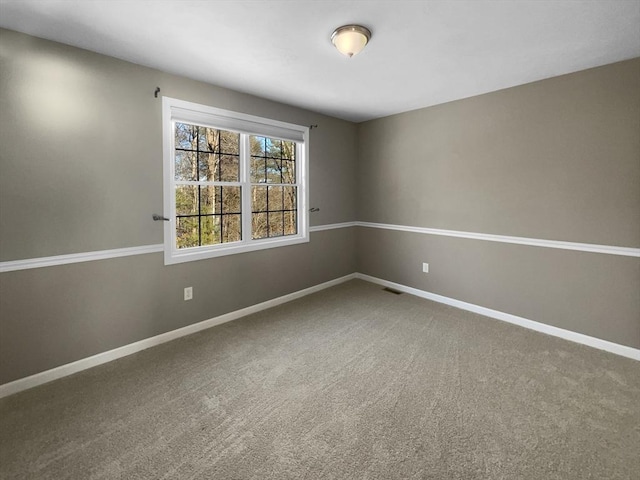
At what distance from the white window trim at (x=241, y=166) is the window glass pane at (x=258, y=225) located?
0.09 m

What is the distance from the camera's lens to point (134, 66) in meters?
2.54

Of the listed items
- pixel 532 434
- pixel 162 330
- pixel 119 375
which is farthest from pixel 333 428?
pixel 162 330

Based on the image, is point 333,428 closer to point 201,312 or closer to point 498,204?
point 201,312

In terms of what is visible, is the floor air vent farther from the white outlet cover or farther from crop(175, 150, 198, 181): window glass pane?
crop(175, 150, 198, 181): window glass pane

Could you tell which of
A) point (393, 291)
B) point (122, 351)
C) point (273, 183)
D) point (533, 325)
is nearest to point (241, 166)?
point (273, 183)

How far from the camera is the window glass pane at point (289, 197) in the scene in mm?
3932

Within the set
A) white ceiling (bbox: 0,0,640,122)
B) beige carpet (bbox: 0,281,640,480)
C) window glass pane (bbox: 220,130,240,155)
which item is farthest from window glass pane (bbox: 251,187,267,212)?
beige carpet (bbox: 0,281,640,480)

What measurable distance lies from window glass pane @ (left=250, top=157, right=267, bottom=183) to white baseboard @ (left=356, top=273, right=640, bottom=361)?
232cm

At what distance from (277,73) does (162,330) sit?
2540mm

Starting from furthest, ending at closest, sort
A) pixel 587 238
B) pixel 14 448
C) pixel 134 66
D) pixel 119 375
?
pixel 587 238
pixel 134 66
pixel 119 375
pixel 14 448

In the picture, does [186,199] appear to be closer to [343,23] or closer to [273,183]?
[273,183]

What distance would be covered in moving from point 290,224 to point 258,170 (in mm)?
817

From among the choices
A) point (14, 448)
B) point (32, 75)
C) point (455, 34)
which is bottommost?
point (14, 448)

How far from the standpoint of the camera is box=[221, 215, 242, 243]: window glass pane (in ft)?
10.8
